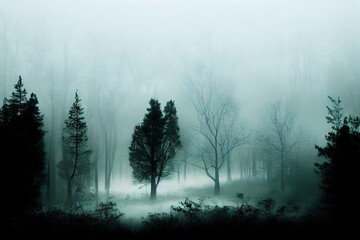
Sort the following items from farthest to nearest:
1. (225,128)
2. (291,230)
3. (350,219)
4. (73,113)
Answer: (73,113) → (225,128) → (350,219) → (291,230)

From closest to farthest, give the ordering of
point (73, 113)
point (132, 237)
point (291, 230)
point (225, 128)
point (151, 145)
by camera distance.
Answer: point (132, 237), point (291, 230), point (151, 145), point (225, 128), point (73, 113)

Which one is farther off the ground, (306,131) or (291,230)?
(306,131)

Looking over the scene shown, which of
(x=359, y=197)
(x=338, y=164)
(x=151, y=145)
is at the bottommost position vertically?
(x=359, y=197)

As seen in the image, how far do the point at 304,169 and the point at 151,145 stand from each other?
63.4 ft

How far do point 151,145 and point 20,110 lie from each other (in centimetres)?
1467

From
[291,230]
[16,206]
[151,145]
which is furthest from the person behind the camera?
[151,145]

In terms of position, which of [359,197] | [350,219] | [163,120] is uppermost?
[163,120]

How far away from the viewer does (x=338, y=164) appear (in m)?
15.2

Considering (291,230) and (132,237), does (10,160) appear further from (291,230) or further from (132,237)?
(291,230)

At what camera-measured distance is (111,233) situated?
11.0 m

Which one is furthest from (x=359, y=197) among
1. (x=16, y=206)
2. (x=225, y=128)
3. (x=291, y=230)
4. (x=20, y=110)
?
(x=20, y=110)

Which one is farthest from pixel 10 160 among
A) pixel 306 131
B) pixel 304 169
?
pixel 306 131

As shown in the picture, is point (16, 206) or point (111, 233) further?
point (16, 206)

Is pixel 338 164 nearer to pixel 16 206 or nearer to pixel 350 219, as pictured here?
pixel 350 219
